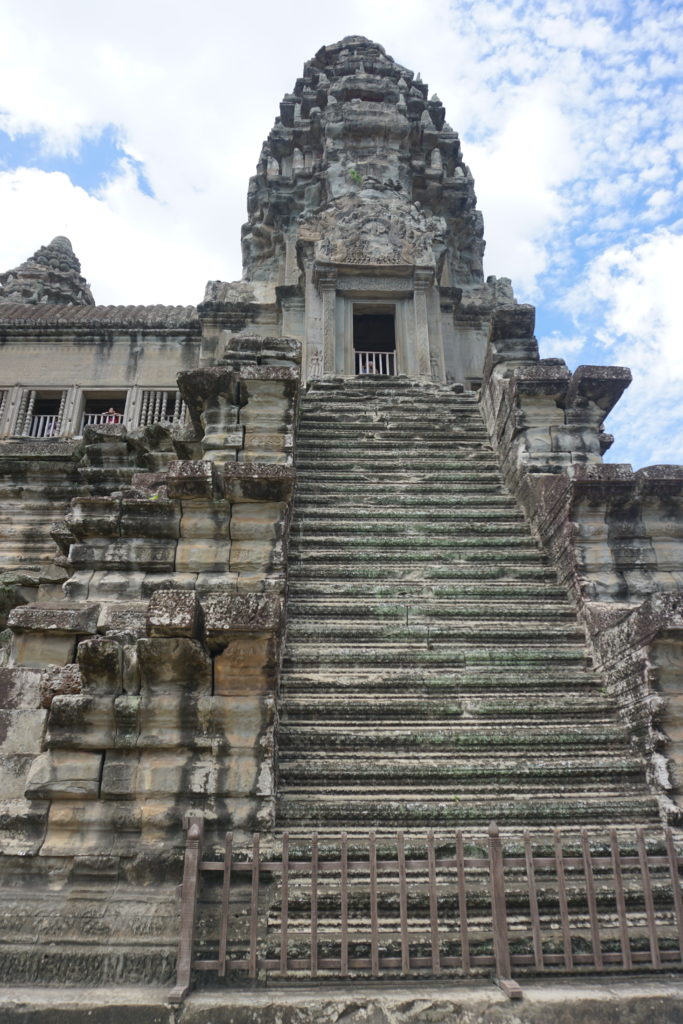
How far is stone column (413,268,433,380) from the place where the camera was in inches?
534

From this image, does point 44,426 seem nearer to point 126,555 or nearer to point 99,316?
point 99,316

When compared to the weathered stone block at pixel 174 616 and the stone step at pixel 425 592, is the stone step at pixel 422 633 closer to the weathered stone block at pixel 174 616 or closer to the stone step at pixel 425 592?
the stone step at pixel 425 592

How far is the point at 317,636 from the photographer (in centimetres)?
605

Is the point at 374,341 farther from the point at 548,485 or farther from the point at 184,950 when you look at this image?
the point at 184,950

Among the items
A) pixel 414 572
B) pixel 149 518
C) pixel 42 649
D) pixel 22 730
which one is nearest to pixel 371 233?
pixel 414 572

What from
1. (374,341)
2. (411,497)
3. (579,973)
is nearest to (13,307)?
(374,341)

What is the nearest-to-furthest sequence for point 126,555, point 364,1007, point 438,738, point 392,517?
point 364,1007
point 438,738
point 126,555
point 392,517

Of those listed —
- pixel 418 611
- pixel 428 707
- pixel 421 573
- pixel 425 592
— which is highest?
pixel 421 573

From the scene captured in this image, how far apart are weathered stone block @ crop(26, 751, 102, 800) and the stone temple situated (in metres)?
0.02

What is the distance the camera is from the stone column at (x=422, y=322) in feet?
44.5

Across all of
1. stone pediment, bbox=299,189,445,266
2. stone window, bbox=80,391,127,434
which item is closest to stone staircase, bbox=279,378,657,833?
stone pediment, bbox=299,189,445,266

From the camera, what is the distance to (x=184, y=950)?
3.55m

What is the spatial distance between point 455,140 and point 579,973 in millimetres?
19311

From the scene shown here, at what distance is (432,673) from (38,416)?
40.5 feet
